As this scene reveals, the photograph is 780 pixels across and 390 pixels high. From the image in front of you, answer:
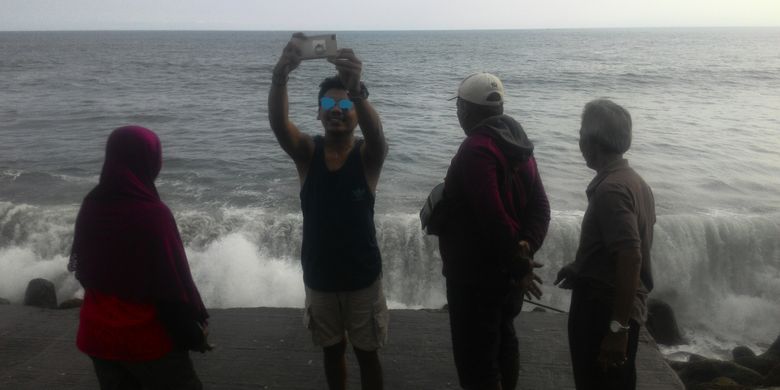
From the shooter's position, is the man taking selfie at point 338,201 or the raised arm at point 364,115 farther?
the man taking selfie at point 338,201

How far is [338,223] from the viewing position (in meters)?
2.97

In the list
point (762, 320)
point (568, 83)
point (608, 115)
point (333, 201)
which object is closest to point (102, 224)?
point (333, 201)

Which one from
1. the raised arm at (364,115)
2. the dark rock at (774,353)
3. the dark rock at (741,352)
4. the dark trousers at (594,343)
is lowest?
the dark rock at (741,352)

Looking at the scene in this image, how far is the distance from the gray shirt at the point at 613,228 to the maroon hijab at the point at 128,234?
1.79 meters

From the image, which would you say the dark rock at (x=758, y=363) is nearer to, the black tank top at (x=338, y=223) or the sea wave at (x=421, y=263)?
the sea wave at (x=421, y=263)

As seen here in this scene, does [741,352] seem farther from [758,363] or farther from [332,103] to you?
[332,103]

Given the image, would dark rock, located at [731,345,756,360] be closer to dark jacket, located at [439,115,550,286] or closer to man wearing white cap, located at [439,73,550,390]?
man wearing white cap, located at [439,73,550,390]

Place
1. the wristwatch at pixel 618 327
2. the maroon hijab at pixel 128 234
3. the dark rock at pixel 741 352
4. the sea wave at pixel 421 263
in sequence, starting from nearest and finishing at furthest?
the maroon hijab at pixel 128 234, the wristwatch at pixel 618 327, the dark rock at pixel 741 352, the sea wave at pixel 421 263

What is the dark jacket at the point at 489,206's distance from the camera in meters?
2.63

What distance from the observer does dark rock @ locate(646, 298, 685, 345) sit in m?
7.39

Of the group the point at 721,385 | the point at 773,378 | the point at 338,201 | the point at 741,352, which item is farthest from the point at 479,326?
the point at 741,352

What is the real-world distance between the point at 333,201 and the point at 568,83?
36.4 m

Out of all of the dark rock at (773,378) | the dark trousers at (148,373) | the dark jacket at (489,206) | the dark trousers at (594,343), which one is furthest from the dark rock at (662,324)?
the dark trousers at (148,373)

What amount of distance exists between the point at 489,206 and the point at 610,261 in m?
0.60
